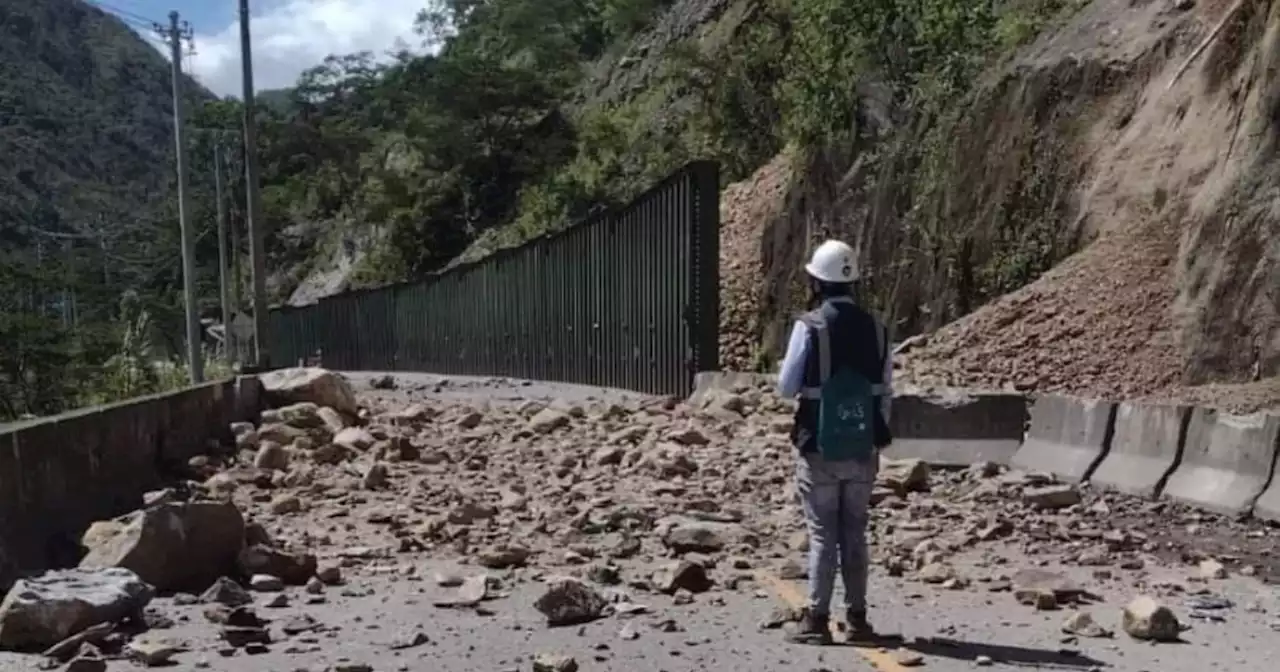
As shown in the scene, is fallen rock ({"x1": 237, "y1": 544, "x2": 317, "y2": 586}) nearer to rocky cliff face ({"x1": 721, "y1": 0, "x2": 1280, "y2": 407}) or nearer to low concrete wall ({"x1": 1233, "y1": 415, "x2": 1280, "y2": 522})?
low concrete wall ({"x1": 1233, "y1": 415, "x2": 1280, "y2": 522})

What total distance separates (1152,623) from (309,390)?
13.3 m

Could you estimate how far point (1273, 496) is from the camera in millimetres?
9414

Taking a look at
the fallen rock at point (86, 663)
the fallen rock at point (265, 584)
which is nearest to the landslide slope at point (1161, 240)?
the fallen rock at point (265, 584)

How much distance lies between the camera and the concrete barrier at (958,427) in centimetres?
1265

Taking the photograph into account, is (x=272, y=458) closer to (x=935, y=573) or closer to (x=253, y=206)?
(x=935, y=573)

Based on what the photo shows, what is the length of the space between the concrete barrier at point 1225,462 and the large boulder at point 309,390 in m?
11.0

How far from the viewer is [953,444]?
42.2 feet

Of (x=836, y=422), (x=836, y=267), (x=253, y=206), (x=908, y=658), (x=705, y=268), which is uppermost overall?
(x=253, y=206)

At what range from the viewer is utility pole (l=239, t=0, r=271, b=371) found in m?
37.3

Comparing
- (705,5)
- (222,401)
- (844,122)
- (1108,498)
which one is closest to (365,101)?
(705,5)

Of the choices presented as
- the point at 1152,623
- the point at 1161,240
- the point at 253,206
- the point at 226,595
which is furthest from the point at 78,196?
the point at 1152,623

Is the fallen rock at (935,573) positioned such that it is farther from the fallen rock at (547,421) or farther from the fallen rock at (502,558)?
the fallen rock at (547,421)

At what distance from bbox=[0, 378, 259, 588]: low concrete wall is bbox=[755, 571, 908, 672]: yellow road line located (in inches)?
170

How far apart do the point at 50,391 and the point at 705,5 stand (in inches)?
1115
